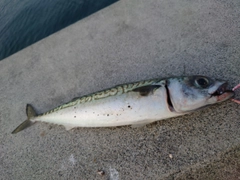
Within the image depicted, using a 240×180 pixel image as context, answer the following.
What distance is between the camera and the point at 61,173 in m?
2.56

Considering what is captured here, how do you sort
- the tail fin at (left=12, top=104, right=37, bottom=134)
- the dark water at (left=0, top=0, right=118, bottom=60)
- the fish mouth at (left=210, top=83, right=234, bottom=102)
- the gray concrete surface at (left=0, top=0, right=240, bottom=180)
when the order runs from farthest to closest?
the dark water at (left=0, top=0, right=118, bottom=60) → the tail fin at (left=12, top=104, right=37, bottom=134) → the gray concrete surface at (left=0, top=0, right=240, bottom=180) → the fish mouth at (left=210, top=83, right=234, bottom=102)

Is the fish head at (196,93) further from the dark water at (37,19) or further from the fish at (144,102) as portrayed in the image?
the dark water at (37,19)

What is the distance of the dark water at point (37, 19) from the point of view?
20.2 ft

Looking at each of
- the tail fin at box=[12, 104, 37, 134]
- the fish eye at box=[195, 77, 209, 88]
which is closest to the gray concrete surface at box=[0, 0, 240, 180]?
the tail fin at box=[12, 104, 37, 134]

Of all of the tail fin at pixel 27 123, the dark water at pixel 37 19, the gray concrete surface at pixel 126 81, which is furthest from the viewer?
A: the dark water at pixel 37 19

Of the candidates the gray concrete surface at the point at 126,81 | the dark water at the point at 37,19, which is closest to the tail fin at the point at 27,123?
Answer: the gray concrete surface at the point at 126,81

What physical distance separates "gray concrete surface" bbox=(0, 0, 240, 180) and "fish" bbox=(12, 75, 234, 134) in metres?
0.19

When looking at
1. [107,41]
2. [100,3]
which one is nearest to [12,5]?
[100,3]

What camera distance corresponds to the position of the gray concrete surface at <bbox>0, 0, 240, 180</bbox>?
2.30 meters

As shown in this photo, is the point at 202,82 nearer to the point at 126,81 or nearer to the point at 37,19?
the point at 126,81

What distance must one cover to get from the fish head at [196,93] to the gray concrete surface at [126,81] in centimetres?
27

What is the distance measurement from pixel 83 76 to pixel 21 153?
1.33m

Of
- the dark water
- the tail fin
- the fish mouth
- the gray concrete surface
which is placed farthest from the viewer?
the dark water

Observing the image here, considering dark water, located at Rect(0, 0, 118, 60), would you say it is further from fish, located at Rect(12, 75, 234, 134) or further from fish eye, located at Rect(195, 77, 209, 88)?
fish eye, located at Rect(195, 77, 209, 88)
